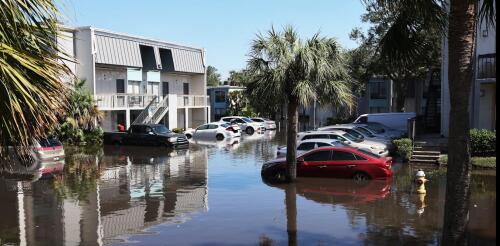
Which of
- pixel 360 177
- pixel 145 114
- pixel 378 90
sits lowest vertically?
pixel 360 177

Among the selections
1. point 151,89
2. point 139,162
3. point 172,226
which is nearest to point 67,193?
point 172,226

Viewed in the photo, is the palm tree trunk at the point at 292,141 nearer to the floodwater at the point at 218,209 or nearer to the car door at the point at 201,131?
the floodwater at the point at 218,209

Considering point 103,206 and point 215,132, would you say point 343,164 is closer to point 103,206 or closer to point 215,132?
point 103,206

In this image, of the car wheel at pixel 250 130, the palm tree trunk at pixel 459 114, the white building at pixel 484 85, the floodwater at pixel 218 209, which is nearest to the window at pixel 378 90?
the car wheel at pixel 250 130

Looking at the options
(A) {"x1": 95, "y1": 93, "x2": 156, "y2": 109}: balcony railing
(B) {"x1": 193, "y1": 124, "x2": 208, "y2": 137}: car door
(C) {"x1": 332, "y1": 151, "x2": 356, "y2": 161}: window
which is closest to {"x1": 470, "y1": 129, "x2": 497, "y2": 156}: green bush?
(C) {"x1": 332, "y1": 151, "x2": 356, "y2": 161}: window

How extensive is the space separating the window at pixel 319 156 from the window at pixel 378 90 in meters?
42.4

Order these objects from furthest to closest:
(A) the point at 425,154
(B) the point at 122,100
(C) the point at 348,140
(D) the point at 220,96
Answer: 1. (D) the point at 220,96
2. (B) the point at 122,100
3. (A) the point at 425,154
4. (C) the point at 348,140

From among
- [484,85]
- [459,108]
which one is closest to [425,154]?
[484,85]

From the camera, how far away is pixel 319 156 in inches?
778

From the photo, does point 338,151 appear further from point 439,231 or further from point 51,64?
point 51,64

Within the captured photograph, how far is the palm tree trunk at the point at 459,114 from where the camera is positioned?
685 cm

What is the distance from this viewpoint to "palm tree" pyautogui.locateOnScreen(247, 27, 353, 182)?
658 inches

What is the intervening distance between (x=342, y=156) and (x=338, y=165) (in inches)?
14.2

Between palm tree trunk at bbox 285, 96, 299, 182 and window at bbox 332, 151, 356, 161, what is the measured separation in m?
1.60
